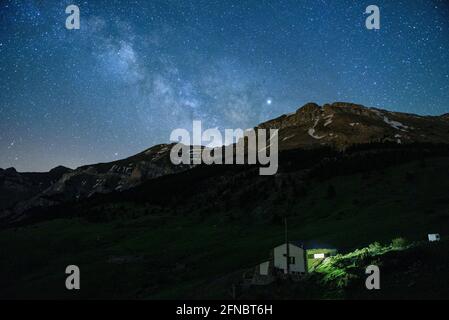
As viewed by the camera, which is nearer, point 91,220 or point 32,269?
A: point 32,269

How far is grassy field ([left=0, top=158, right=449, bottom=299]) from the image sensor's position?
68125 millimetres

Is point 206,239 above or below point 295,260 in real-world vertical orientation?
above

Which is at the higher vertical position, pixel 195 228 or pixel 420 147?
pixel 420 147

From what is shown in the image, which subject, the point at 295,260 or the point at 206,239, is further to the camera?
the point at 206,239

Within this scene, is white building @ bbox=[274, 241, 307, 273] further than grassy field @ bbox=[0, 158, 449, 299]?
No

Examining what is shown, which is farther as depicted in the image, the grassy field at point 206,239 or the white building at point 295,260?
the grassy field at point 206,239

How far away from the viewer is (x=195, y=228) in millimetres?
124750

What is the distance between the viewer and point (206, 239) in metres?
104

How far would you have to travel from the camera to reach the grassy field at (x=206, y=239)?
68125 mm

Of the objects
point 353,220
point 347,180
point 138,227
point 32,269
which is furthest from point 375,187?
point 32,269

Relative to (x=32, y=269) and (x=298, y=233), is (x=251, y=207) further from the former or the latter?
(x=32, y=269)

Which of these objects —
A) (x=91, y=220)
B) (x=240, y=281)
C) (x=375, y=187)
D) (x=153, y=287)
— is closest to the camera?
(x=240, y=281)
